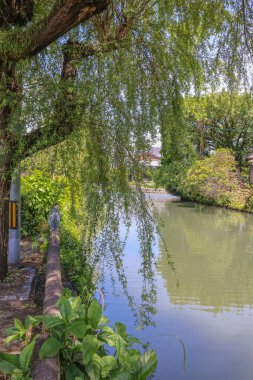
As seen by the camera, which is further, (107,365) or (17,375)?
(107,365)

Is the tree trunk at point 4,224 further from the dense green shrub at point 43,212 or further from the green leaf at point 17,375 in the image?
the green leaf at point 17,375

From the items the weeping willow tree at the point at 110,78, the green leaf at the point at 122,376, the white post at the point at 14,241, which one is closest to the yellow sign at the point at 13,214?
the white post at the point at 14,241

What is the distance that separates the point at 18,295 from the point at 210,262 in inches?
229

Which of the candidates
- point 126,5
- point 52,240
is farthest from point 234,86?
point 52,240

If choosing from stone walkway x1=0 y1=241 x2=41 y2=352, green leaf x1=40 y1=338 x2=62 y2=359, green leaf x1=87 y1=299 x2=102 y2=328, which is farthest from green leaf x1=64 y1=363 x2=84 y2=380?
stone walkway x1=0 y1=241 x2=41 y2=352

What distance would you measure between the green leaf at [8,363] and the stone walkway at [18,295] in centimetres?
52

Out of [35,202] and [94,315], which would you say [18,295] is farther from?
[35,202]

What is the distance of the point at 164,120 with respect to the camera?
3408 mm

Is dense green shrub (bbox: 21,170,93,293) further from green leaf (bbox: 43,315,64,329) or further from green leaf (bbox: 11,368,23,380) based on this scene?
green leaf (bbox: 11,368,23,380)

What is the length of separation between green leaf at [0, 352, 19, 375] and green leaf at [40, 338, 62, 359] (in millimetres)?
174

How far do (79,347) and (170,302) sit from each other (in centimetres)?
429

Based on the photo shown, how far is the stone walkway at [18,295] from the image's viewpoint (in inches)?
117

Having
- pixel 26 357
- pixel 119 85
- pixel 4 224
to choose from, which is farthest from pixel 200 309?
pixel 26 357

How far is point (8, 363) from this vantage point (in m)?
1.83
